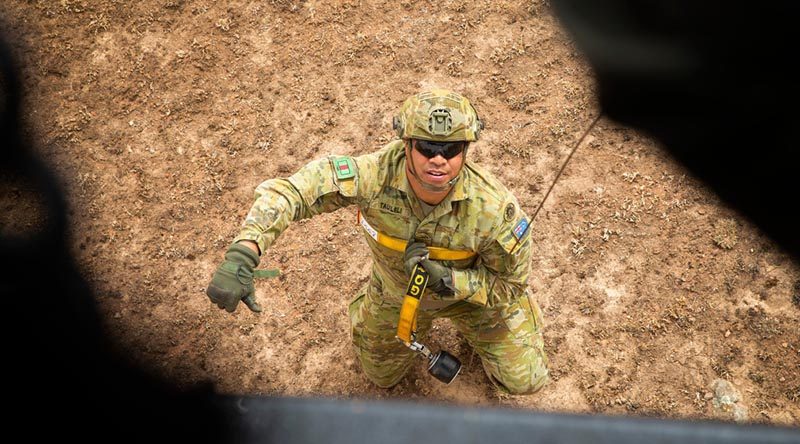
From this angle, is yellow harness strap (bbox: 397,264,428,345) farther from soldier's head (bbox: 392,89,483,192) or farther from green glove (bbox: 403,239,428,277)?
soldier's head (bbox: 392,89,483,192)

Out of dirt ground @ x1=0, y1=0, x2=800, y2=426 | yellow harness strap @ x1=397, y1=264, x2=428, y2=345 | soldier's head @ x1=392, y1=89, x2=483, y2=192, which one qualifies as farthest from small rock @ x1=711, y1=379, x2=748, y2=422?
soldier's head @ x1=392, y1=89, x2=483, y2=192

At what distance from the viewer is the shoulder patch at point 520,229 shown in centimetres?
417

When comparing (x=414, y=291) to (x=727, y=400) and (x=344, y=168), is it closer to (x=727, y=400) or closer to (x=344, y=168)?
(x=344, y=168)

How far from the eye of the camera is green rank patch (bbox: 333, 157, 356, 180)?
4.11 m

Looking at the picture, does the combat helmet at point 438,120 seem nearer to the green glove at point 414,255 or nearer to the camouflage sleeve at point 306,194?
the camouflage sleeve at point 306,194

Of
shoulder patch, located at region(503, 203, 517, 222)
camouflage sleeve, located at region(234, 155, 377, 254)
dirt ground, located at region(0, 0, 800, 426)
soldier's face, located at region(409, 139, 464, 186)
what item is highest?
soldier's face, located at region(409, 139, 464, 186)

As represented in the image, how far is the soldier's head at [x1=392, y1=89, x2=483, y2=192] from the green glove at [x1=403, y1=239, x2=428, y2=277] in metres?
0.36

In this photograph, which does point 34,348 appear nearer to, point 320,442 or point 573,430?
point 320,442

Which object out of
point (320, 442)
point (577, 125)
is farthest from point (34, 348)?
point (577, 125)

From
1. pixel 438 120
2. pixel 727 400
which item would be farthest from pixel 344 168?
pixel 727 400

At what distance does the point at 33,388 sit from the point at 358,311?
163 inches

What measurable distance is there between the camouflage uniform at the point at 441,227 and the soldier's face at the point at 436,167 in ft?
0.73

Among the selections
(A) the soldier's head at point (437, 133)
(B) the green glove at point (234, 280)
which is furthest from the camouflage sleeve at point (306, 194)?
(A) the soldier's head at point (437, 133)

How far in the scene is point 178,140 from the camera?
6.82 meters
